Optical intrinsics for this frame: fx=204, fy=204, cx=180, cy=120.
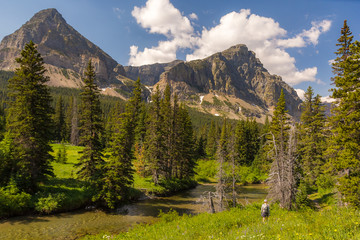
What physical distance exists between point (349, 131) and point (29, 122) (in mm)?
30276

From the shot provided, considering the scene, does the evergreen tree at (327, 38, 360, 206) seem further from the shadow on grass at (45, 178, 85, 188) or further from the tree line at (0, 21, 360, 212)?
the shadow on grass at (45, 178, 85, 188)

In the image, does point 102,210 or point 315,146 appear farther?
point 315,146

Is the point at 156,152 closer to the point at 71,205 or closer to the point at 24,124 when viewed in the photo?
the point at 71,205

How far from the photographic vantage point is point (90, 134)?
25984 mm

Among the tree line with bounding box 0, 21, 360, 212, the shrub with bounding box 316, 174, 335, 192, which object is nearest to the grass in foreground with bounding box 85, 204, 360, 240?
the tree line with bounding box 0, 21, 360, 212

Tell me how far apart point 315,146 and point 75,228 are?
36.0m

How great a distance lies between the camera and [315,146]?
34000 mm

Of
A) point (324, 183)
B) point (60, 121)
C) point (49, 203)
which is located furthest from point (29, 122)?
point (60, 121)

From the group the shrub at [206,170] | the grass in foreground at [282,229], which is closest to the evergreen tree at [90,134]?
the grass in foreground at [282,229]

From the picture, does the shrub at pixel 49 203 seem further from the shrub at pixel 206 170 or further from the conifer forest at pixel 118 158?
the shrub at pixel 206 170

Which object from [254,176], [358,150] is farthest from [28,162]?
[254,176]

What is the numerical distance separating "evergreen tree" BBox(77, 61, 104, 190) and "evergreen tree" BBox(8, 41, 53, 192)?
4128 mm

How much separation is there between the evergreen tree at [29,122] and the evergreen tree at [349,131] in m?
28.9

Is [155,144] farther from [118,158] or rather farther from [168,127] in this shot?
[118,158]
